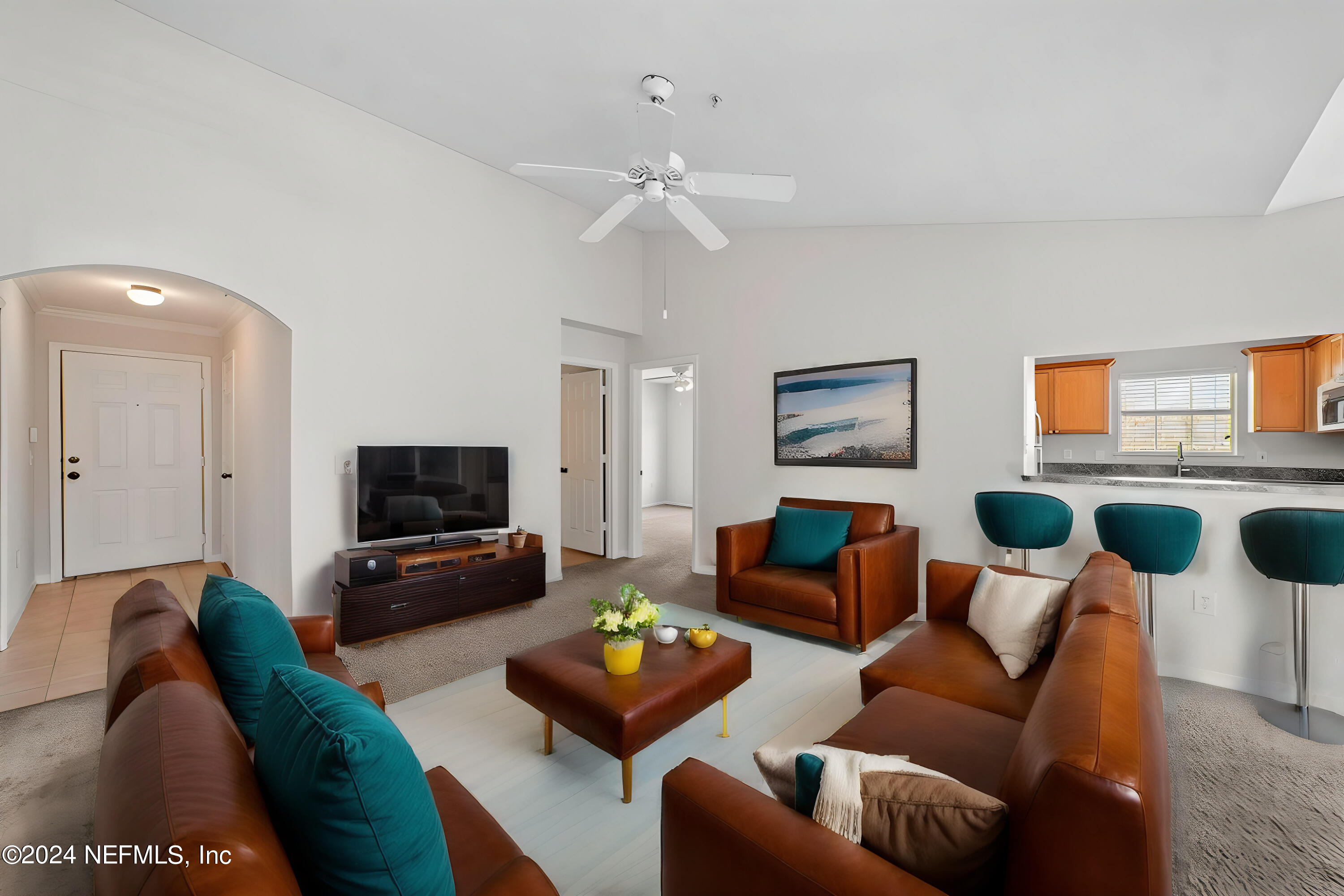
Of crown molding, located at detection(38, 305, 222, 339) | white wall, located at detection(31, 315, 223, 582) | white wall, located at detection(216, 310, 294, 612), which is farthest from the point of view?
crown molding, located at detection(38, 305, 222, 339)

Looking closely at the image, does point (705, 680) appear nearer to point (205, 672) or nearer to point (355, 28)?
point (205, 672)

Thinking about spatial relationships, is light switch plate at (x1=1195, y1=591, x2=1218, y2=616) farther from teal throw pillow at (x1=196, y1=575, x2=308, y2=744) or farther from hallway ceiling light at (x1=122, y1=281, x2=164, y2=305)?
hallway ceiling light at (x1=122, y1=281, x2=164, y2=305)

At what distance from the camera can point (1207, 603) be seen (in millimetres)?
3039

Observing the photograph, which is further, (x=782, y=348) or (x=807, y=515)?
(x=782, y=348)

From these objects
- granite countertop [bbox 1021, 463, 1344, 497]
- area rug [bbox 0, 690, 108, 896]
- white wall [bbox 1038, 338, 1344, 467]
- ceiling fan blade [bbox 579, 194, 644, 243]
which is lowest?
area rug [bbox 0, 690, 108, 896]

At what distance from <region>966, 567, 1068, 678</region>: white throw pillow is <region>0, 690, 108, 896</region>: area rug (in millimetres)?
2839

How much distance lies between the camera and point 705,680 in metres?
2.23

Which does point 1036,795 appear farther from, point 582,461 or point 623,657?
point 582,461

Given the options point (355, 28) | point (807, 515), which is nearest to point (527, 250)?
point (355, 28)

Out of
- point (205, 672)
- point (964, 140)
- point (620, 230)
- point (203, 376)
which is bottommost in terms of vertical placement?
point (205, 672)

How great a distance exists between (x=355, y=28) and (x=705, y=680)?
349cm

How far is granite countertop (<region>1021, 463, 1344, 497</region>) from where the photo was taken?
2.91m

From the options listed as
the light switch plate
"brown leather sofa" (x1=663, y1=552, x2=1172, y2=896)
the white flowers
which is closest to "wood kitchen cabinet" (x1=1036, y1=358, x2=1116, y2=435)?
the light switch plate

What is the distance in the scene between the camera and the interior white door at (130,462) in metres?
5.03
